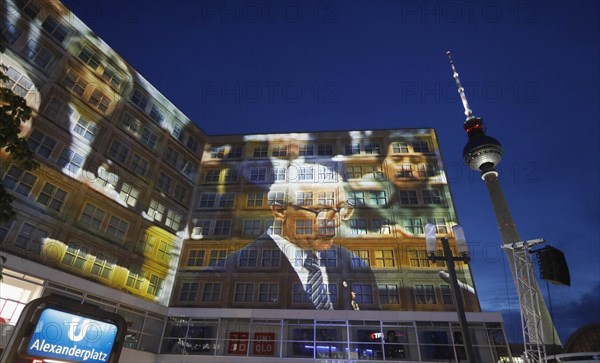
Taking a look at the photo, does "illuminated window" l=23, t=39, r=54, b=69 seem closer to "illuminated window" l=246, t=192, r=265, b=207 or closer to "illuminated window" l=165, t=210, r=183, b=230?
"illuminated window" l=165, t=210, r=183, b=230

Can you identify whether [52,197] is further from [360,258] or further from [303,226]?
[360,258]

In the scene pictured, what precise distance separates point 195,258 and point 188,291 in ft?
9.39

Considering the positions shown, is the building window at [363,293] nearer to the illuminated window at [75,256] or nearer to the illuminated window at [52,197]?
the illuminated window at [75,256]

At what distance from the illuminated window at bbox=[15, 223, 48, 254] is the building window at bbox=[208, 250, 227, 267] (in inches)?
490

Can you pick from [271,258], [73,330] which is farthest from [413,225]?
[73,330]

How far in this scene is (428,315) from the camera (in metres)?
25.6

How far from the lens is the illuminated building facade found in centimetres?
2375

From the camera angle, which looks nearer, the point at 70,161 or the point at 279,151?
the point at 70,161

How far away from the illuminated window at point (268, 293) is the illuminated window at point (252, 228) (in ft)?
15.5

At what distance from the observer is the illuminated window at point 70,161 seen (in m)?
24.7

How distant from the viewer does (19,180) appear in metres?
22.2

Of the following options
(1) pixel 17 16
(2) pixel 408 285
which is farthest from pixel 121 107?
(2) pixel 408 285

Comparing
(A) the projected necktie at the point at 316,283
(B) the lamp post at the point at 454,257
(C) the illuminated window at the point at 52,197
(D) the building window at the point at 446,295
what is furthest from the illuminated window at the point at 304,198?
(B) the lamp post at the point at 454,257

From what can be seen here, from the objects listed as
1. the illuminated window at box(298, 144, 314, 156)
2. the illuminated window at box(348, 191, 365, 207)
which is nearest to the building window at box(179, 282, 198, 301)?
the illuminated window at box(348, 191, 365, 207)
